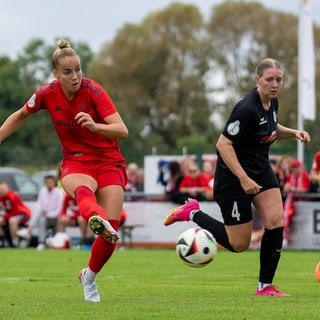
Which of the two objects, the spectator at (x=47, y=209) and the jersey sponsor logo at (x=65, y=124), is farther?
the spectator at (x=47, y=209)

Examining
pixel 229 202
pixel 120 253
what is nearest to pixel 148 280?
pixel 229 202

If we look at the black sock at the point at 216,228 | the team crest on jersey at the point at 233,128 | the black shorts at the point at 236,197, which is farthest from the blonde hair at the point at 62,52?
the black sock at the point at 216,228

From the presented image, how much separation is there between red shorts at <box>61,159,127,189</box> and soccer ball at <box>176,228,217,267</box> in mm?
1024

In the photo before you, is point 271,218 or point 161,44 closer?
point 271,218

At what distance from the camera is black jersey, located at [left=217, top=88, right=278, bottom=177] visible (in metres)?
9.73

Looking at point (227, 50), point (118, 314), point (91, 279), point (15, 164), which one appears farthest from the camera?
point (227, 50)

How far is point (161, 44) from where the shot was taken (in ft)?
216

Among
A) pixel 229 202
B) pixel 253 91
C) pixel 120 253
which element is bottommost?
pixel 120 253

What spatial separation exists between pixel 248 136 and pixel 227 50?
54530mm

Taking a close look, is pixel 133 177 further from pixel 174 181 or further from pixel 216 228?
pixel 216 228

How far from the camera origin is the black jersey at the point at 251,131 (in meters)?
9.73

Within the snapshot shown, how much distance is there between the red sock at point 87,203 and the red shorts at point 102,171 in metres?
0.26

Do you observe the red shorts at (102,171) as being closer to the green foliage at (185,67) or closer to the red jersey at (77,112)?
the red jersey at (77,112)

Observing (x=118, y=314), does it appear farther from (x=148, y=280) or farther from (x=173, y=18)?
(x=173, y=18)
